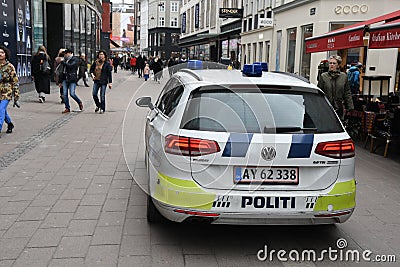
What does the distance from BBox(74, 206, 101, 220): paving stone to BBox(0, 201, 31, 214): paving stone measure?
2.08 ft

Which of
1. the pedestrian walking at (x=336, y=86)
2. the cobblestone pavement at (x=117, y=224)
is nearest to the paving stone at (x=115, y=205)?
the cobblestone pavement at (x=117, y=224)

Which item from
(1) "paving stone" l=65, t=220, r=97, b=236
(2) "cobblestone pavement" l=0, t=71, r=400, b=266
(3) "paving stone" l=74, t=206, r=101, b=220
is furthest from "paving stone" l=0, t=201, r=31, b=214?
(1) "paving stone" l=65, t=220, r=97, b=236

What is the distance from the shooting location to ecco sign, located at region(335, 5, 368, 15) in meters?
20.5

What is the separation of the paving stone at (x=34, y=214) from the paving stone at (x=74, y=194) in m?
0.47

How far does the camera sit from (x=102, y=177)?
6801 millimetres

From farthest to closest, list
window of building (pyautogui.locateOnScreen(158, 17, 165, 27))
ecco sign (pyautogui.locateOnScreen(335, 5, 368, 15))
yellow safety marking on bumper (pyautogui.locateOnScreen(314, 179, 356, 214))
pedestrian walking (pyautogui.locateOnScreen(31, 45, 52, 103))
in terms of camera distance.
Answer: window of building (pyautogui.locateOnScreen(158, 17, 165, 27)) → ecco sign (pyautogui.locateOnScreen(335, 5, 368, 15)) → pedestrian walking (pyautogui.locateOnScreen(31, 45, 52, 103)) → yellow safety marking on bumper (pyautogui.locateOnScreen(314, 179, 356, 214))

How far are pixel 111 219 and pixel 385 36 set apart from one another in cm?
608

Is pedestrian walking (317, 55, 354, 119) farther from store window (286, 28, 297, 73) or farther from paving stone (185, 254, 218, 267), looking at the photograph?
store window (286, 28, 297, 73)

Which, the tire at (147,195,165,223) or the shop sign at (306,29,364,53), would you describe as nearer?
the tire at (147,195,165,223)

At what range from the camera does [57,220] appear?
496 centimetres

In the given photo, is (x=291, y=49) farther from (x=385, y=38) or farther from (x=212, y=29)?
(x=212, y=29)

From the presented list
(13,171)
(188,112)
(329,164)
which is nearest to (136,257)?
(188,112)

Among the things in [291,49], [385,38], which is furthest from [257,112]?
[291,49]

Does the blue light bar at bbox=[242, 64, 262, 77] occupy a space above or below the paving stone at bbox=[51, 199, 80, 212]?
above
